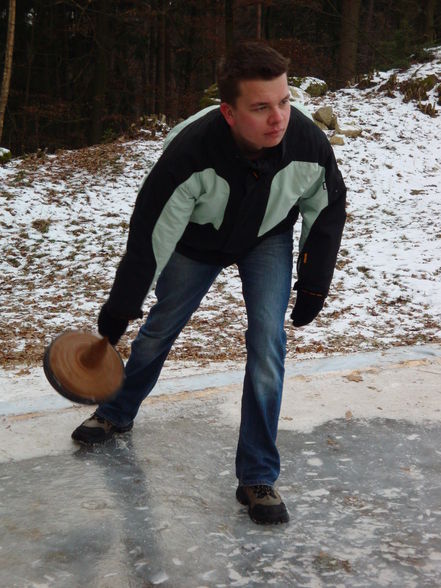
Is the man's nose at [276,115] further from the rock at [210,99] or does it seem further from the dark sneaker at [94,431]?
the rock at [210,99]

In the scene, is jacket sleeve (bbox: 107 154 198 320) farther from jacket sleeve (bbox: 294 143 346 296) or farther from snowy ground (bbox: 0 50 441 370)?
snowy ground (bbox: 0 50 441 370)

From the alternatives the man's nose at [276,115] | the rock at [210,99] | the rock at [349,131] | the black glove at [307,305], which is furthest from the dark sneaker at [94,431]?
the rock at [210,99]

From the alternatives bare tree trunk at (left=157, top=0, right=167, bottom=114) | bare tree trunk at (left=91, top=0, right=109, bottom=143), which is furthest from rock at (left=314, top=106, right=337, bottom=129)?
bare tree trunk at (left=157, top=0, right=167, bottom=114)

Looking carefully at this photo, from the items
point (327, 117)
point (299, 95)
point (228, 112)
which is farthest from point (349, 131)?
point (228, 112)

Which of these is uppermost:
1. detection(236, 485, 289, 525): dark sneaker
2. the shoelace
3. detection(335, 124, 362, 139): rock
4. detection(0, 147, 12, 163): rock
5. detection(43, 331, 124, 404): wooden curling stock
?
detection(43, 331, 124, 404): wooden curling stock

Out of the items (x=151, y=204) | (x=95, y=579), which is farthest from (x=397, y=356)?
(x=95, y=579)

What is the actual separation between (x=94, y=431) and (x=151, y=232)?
3.95 ft

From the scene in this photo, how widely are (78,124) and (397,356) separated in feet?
60.7

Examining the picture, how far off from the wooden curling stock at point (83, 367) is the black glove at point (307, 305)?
801 millimetres

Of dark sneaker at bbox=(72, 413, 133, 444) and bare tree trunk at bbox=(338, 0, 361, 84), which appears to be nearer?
dark sneaker at bbox=(72, 413, 133, 444)

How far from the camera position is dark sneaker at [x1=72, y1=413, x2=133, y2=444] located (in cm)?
376

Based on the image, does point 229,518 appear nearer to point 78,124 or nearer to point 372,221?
point 372,221

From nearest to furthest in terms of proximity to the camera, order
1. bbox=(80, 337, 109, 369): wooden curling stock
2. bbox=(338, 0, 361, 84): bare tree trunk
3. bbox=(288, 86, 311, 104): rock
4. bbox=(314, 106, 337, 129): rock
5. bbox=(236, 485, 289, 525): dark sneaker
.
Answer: bbox=(236, 485, 289, 525): dark sneaker, bbox=(80, 337, 109, 369): wooden curling stock, bbox=(314, 106, 337, 129): rock, bbox=(288, 86, 311, 104): rock, bbox=(338, 0, 361, 84): bare tree trunk

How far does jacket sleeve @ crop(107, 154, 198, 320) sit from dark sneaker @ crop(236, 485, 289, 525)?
0.86 metres
